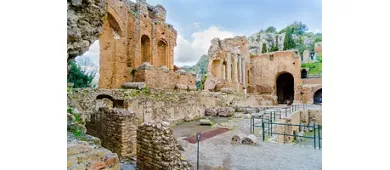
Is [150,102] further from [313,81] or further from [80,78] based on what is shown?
[313,81]

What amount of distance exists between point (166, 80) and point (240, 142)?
515 cm

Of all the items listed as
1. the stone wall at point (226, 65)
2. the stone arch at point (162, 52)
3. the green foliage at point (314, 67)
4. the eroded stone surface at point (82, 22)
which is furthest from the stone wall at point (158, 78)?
the green foliage at point (314, 67)

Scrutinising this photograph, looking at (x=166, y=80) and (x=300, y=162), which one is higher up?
(x=166, y=80)

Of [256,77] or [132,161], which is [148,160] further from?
[256,77]

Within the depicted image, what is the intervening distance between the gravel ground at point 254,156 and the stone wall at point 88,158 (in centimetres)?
233

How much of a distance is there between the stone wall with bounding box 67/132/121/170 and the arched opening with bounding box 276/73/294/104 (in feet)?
109

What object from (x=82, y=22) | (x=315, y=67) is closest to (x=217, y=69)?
(x=82, y=22)

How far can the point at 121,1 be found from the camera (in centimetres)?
1160

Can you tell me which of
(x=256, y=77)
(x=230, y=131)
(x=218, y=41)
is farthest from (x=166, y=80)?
(x=256, y=77)

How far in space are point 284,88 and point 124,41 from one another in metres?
28.1

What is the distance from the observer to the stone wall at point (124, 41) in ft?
37.1

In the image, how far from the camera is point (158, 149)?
13.8ft

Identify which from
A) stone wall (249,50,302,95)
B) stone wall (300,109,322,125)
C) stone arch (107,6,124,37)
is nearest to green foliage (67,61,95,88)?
stone arch (107,6,124,37)

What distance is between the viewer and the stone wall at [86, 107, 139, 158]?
17.3 feet
